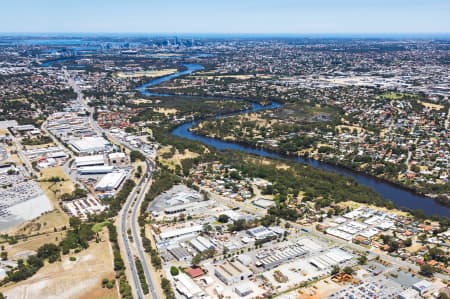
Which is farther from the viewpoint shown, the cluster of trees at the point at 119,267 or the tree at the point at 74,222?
the tree at the point at 74,222

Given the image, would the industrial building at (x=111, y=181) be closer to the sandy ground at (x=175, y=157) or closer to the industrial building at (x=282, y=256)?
the sandy ground at (x=175, y=157)

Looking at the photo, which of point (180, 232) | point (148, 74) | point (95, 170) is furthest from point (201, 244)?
point (148, 74)

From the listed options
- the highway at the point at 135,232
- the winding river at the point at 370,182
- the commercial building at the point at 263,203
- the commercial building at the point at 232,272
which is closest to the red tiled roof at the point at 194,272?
the commercial building at the point at 232,272

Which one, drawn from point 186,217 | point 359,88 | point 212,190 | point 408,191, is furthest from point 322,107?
point 186,217

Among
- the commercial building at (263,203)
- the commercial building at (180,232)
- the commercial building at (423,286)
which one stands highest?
the commercial building at (423,286)

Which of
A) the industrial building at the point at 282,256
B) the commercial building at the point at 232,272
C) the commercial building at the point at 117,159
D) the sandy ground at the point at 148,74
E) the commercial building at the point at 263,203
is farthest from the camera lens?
the sandy ground at the point at 148,74

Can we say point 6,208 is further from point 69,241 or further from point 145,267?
point 145,267
